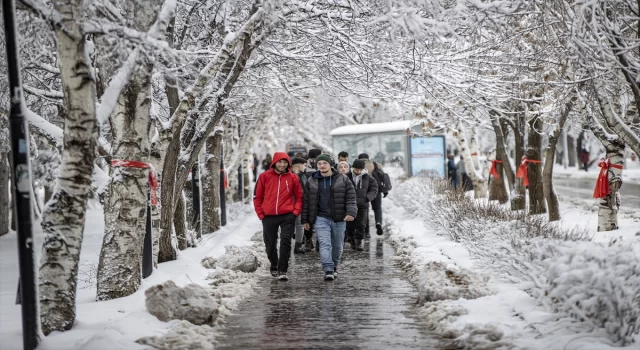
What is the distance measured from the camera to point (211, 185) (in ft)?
59.0

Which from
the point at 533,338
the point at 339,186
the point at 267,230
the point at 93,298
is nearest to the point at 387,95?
the point at 339,186

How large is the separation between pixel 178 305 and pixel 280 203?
134 inches

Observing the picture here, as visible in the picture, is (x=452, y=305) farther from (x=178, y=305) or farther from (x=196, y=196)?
(x=196, y=196)

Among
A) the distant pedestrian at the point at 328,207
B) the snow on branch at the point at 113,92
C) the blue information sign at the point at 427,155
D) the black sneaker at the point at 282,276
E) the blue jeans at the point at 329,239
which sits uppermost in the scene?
the snow on branch at the point at 113,92

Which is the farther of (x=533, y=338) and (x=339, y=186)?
(x=339, y=186)

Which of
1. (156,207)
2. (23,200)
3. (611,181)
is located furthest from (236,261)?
(611,181)

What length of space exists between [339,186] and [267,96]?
232 inches

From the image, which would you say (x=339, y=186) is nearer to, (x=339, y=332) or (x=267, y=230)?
(x=267, y=230)

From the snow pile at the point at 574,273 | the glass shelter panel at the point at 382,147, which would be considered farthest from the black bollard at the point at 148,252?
the glass shelter panel at the point at 382,147

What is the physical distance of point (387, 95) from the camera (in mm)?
13477

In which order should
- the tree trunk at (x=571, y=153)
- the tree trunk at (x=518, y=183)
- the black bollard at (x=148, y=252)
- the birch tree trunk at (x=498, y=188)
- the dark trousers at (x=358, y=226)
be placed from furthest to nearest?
the tree trunk at (x=571, y=153) < the birch tree trunk at (x=498, y=188) < the tree trunk at (x=518, y=183) < the dark trousers at (x=358, y=226) < the black bollard at (x=148, y=252)

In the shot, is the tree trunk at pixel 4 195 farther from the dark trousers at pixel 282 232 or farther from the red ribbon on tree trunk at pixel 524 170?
the red ribbon on tree trunk at pixel 524 170

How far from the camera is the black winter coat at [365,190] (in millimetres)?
14531

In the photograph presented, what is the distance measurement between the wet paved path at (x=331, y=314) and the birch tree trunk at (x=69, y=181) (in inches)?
59.2
